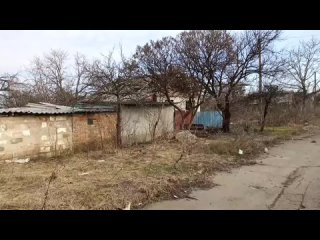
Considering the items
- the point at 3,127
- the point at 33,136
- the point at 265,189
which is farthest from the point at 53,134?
the point at 265,189

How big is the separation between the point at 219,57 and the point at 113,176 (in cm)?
1292

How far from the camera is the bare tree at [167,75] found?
1772 centimetres

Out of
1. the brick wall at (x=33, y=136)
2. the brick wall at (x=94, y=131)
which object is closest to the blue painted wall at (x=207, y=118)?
the brick wall at (x=94, y=131)

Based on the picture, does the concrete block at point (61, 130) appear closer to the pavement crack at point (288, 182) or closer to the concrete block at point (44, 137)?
the concrete block at point (44, 137)

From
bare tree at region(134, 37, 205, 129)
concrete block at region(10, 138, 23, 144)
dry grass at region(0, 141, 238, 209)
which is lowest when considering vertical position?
dry grass at region(0, 141, 238, 209)

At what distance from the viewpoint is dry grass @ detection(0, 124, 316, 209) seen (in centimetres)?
610

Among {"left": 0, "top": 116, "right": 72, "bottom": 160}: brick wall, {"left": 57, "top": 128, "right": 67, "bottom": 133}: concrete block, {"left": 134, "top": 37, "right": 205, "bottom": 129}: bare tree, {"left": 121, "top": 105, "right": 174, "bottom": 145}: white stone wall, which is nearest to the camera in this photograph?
{"left": 0, "top": 116, "right": 72, "bottom": 160}: brick wall

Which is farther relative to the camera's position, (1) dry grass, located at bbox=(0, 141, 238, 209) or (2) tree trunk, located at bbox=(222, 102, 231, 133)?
(2) tree trunk, located at bbox=(222, 102, 231, 133)

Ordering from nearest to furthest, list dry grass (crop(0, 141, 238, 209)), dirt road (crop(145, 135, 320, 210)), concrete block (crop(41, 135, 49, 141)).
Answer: dry grass (crop(0, 141, 238, 209)) < dirt road (crop(145, 135, 320, 210)) < concrete block (crop(41, 135, 49, 141))

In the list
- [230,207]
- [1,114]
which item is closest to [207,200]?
[230,207]

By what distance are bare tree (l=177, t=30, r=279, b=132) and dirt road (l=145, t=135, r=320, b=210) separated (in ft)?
28.0

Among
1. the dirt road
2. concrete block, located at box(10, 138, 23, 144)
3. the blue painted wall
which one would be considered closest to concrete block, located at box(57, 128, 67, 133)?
concrete block, located at box(10, 138, 23, 144)

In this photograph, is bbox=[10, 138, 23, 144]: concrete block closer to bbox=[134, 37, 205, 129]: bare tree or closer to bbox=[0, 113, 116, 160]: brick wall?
bbox=[0, 113, 116, 160]: brick wall

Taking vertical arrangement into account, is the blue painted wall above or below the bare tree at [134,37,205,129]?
below
